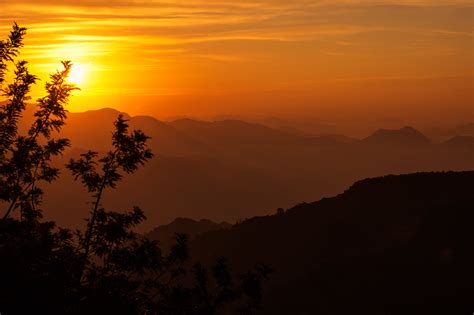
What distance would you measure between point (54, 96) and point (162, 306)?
427 inches

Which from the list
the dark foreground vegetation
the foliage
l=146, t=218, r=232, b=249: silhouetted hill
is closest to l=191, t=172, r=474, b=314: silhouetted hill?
the dark foreground vegetation

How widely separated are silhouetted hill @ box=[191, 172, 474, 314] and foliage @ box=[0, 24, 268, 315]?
57.3 meters

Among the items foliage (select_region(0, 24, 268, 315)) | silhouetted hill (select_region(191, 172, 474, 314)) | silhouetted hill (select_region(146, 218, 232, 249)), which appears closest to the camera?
foliage (select_region(0, 24, 268, 315))

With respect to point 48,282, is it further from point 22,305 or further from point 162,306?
point 162,306

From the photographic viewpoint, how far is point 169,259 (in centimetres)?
2283

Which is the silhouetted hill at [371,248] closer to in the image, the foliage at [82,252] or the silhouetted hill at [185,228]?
the silhouetted hill at [185,228]

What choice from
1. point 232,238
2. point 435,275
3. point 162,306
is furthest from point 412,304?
point 162,306

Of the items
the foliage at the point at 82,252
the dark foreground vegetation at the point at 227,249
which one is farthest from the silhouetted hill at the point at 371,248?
the foliage at the point at 82,252

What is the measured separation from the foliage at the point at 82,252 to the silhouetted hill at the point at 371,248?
57.3 m

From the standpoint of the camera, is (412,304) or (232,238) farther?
(232,238)

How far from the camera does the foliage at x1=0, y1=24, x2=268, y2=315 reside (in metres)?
20.7

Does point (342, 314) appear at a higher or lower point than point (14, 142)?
lower

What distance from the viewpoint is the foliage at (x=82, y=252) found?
67.9 feet

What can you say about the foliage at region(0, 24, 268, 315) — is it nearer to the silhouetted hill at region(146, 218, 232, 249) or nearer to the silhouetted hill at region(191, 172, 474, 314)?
the silhouetted hill at region(191, 172, 474, 314)
